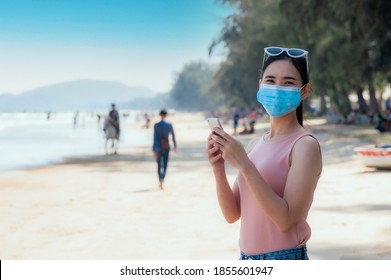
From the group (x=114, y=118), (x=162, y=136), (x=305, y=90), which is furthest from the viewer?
(x=114, y=118)

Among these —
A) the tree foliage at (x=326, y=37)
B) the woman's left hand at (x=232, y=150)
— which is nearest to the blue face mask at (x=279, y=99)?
the woman's left hand at (x=232, y=150)

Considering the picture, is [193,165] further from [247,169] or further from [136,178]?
[247,169]

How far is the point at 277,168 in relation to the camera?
88.6 inches

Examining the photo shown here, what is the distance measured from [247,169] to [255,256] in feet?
1.32

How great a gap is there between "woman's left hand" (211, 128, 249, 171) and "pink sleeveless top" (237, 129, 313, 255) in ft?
0.49

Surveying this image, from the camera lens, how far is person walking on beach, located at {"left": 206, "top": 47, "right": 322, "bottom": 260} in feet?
7.02

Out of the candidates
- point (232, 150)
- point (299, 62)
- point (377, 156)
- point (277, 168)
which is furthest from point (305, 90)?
point (377, 156)

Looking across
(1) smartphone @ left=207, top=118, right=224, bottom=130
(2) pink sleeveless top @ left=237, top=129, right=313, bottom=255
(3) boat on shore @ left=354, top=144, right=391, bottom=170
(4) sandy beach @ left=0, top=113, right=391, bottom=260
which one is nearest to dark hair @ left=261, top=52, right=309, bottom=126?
(2) pink sleeveless top @ left=237, top=129, right=313, bottom=255

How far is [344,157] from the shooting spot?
21703 mm

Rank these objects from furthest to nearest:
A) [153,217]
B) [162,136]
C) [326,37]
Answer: [326,37] → [162,136] → [153,217]

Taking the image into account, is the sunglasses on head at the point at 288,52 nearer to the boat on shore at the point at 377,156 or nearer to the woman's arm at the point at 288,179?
the woman's arm at the point at 288,179

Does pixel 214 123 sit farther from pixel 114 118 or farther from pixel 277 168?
pixel 114 118

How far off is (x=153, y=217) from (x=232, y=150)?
8812mm
